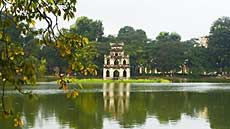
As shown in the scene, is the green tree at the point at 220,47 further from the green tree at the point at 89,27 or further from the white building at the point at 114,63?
the green tree at the point at 89,27

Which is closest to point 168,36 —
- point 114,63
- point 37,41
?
point 114,63

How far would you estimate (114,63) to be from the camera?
80250mm

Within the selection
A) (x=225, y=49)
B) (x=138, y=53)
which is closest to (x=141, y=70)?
(x=138, y=53)

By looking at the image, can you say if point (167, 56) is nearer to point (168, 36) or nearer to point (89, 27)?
point (89, 27)

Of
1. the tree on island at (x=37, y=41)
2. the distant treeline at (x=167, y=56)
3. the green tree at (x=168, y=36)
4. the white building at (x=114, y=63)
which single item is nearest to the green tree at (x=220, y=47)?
the distant treeline at (x=167, y=56)

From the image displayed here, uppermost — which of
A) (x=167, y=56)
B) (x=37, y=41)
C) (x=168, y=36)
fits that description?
(x=168, y=36)

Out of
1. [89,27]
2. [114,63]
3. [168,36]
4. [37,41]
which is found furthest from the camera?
[168,36]

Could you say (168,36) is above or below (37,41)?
above

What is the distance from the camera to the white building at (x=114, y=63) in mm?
78750

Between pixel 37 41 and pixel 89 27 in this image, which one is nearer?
pixel 37 41

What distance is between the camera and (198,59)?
264ft

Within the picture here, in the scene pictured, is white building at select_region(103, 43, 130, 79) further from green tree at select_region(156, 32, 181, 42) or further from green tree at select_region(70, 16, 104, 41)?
green tree at select_region(156, 32, 181, 42)

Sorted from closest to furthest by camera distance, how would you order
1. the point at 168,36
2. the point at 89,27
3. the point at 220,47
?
the point at 220,47 → the point at 89,27 → the point at 168,36

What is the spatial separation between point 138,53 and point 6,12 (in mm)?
77761
